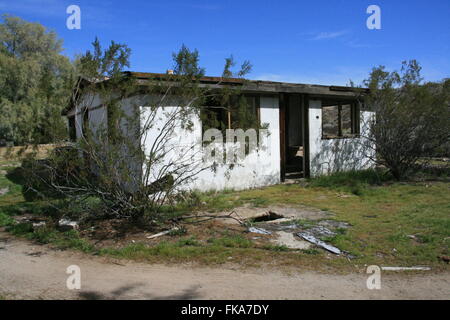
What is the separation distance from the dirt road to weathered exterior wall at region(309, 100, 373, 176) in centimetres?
859

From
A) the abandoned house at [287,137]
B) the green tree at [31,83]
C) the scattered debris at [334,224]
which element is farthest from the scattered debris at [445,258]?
the green tree at [31,83]

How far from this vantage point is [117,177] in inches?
260

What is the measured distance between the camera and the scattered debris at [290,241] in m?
5.92

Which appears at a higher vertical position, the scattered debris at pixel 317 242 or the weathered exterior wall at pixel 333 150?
the weathered exterior wall at pixel 333 150

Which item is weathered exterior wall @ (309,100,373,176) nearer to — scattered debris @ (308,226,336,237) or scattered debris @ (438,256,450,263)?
scattered debris @ (308,226,336,237)

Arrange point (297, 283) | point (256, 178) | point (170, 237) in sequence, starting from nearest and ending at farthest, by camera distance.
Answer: point (297, 283)
point (170, 237)
point (256, 178)

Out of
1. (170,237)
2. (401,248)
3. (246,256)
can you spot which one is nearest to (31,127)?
(170,237)

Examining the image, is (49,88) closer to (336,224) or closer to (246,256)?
(246,256)

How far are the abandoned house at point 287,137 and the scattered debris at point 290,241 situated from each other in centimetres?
381

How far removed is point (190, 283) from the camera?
14.9ft

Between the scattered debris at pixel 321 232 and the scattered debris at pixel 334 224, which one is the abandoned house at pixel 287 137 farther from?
the scattered debris at pixel 321 232

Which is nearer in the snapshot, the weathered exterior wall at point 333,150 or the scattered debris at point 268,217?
the scattered debris at point 268,217

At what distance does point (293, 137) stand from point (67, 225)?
420 inches

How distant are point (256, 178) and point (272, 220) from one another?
407cm
